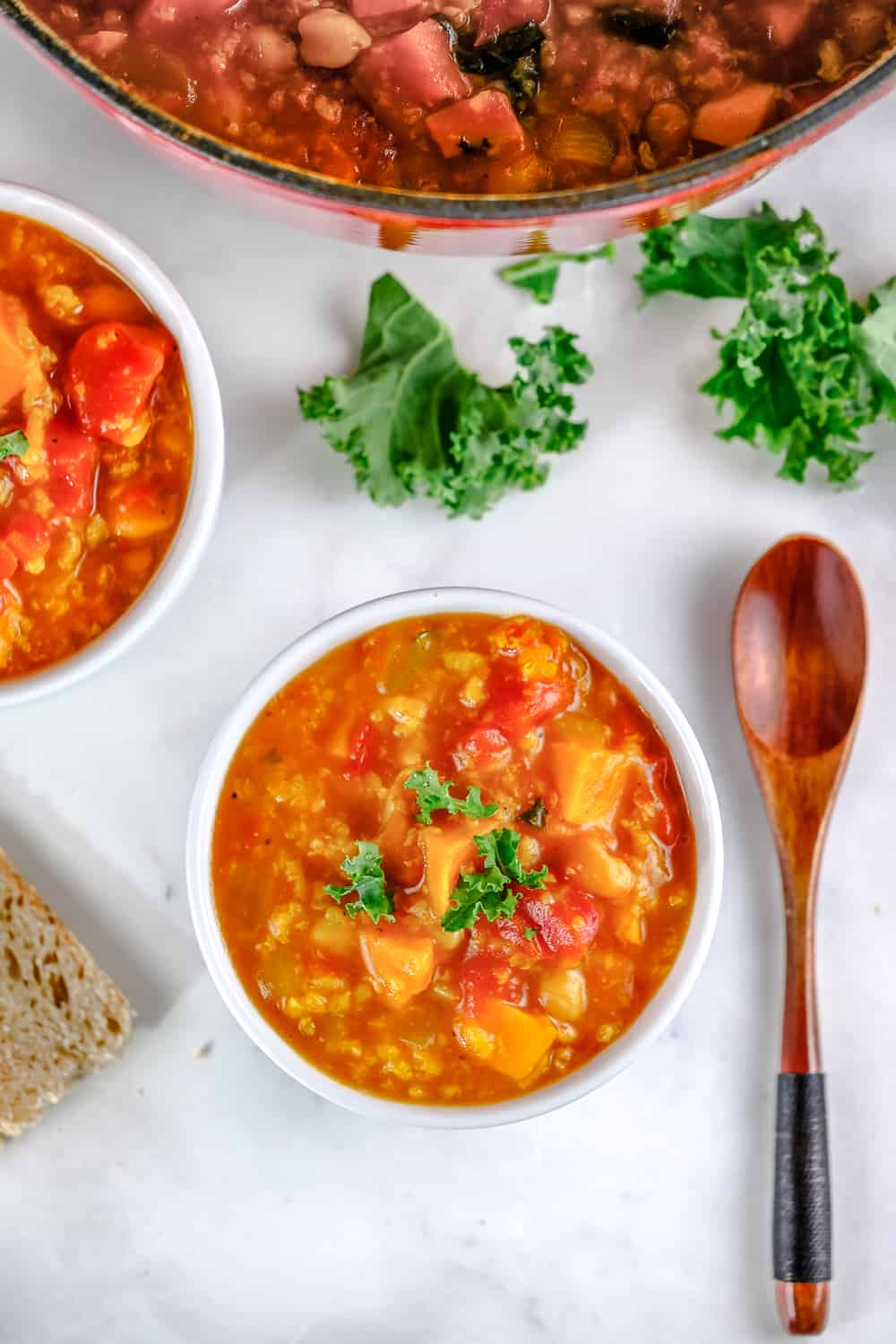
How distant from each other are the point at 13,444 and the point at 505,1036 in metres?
1.35

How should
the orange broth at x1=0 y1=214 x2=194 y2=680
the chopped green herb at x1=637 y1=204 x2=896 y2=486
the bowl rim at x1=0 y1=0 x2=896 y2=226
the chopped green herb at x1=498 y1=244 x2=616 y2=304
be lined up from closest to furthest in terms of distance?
the bowl rim at x1=0 y1=0 x2=896 y2=226
the orange broth at x1=0 y1=214 x2=194 y2=680
the chopped green herb at x1=637 y1=204 x2=896 y2=486
the chopped green herb at x1=498 y1=244 x2=616 y2=304

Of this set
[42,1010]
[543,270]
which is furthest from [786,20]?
[42,1010]

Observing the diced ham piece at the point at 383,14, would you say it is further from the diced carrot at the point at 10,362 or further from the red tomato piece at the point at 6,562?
the red tomato piece at the point at 6,562

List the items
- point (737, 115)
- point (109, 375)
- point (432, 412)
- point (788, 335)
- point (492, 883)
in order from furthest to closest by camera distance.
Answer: point (432, 412) → point (788, 335) → point (109, 375) → point (492, 883) → point (737, 115)

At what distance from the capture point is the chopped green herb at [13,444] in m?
2.37

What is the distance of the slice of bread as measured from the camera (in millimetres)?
2691

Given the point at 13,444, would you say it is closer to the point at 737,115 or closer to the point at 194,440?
the point at 194,440

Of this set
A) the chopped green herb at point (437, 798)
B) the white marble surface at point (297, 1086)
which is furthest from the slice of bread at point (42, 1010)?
the chopped green herb at point (437, 798)

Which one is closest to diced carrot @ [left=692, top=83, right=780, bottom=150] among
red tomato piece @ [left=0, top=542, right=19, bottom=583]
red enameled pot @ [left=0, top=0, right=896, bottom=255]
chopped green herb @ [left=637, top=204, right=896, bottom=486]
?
red enameled pot @ [left=0, top=0, right=896, bottom=255]

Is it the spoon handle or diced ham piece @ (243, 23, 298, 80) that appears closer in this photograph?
diced ham piece @ (243, 23, 298, 80)

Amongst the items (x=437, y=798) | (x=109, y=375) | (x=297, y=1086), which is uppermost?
(x=109, y=375)

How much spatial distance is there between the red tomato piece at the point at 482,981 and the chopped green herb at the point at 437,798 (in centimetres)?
26

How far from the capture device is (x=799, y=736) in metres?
2.70

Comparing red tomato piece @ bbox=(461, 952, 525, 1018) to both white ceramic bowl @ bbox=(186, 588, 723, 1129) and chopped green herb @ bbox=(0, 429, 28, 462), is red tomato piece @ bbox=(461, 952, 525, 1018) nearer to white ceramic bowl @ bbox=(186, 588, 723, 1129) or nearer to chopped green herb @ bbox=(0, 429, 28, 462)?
white ceramic bowl @ bbox=(186, 588, 723, 1129)
